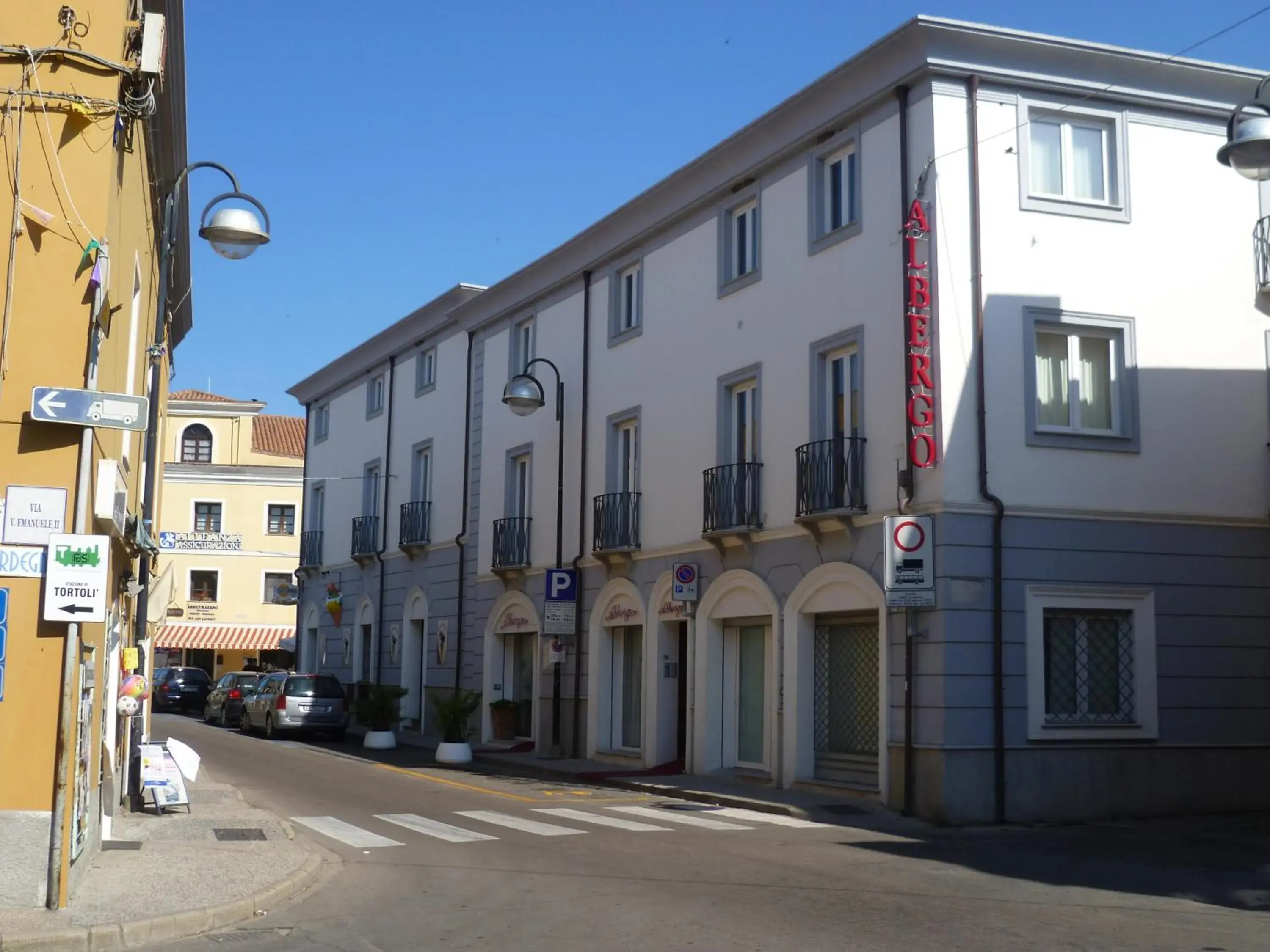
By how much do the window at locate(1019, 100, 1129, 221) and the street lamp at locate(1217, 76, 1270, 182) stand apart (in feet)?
18.2

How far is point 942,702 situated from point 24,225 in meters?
11.4

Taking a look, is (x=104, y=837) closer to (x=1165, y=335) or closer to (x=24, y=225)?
(x=24, y=225)

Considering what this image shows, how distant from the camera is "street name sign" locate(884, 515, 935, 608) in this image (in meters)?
17.6

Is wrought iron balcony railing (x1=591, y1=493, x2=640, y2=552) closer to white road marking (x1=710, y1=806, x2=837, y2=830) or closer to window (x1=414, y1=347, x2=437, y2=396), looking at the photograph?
white road marking (x1=710, y1=806, x2=837, y2=830)

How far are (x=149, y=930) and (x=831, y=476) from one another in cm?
1205

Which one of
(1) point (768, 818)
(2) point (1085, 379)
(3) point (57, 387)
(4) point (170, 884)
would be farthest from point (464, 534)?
(3) point (57, 387)

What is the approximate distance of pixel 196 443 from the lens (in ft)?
186

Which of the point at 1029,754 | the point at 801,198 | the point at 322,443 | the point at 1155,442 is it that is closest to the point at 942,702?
the point at 1029,754

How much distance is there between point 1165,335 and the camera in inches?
752

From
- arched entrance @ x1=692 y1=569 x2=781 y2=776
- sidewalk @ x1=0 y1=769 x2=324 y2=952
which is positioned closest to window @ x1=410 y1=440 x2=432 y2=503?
arched entrance @ x1=692 y1=569 x2=781 y2=776

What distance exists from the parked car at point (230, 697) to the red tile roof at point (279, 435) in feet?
67.5

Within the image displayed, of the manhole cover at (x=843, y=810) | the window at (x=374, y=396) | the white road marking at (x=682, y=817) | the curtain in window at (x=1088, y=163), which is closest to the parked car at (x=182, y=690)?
the window at (x=374, y=396)

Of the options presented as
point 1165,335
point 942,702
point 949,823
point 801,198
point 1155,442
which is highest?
point 801,198

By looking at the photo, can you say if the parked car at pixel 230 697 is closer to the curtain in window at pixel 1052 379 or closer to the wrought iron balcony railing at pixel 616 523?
the wrought iron balcony railing at pixel 616 523
